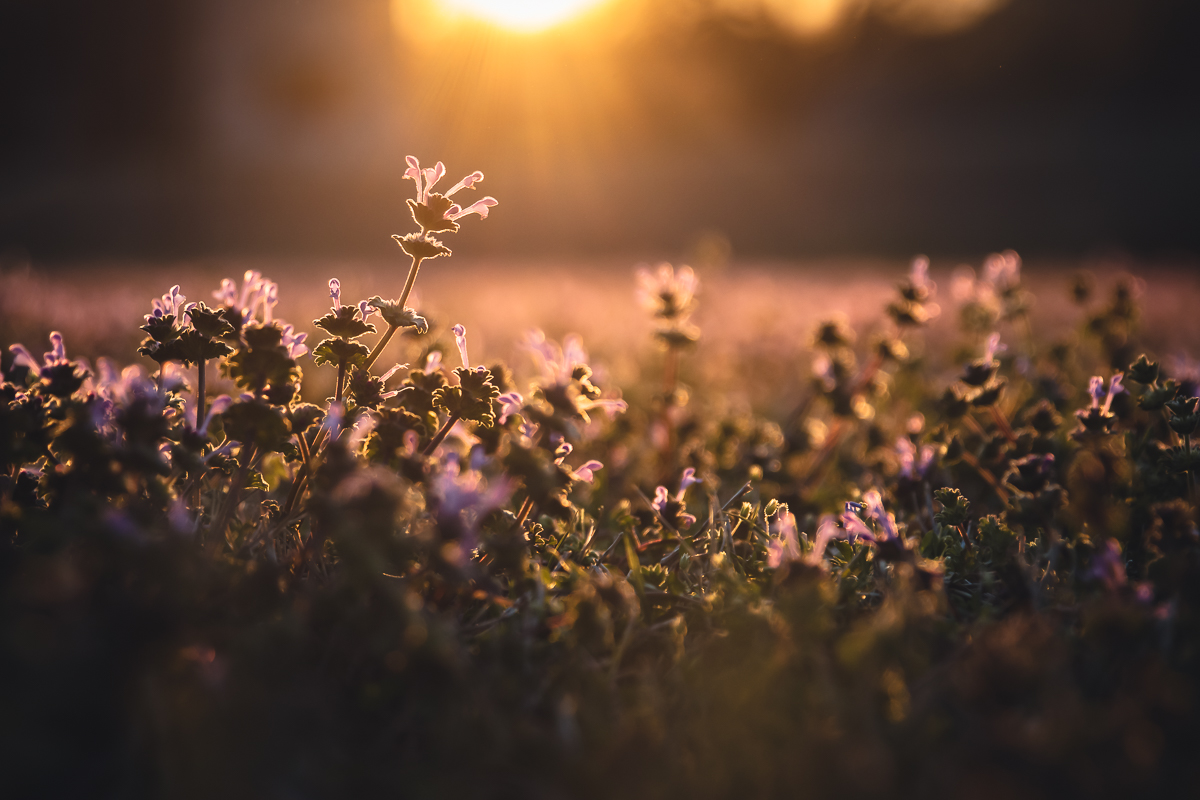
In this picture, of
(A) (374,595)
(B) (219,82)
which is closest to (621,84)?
(B) (219,82)

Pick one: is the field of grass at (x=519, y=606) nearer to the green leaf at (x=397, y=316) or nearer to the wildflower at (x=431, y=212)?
the green leaf at (x=397, y=316)

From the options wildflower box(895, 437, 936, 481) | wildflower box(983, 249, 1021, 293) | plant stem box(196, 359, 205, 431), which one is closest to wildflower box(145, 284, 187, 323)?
plant stem box(196, 359, 205, 431)

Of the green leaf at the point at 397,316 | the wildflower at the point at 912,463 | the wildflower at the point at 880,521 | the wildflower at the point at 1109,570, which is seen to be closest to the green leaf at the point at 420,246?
the green leaf at the point at 397,316

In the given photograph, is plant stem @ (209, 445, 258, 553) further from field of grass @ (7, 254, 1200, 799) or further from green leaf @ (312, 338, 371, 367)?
green leaf @ (312, 338, 371, 367)

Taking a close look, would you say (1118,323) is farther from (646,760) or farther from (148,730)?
(148,730)

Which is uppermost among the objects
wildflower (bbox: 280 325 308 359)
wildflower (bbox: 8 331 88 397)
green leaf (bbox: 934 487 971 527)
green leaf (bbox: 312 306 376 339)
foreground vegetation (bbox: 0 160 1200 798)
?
green leaf (bbox: 312 306 376 339)

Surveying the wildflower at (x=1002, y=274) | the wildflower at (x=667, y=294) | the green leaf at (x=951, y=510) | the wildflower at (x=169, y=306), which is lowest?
the green leaf at (x=951, y=510)
